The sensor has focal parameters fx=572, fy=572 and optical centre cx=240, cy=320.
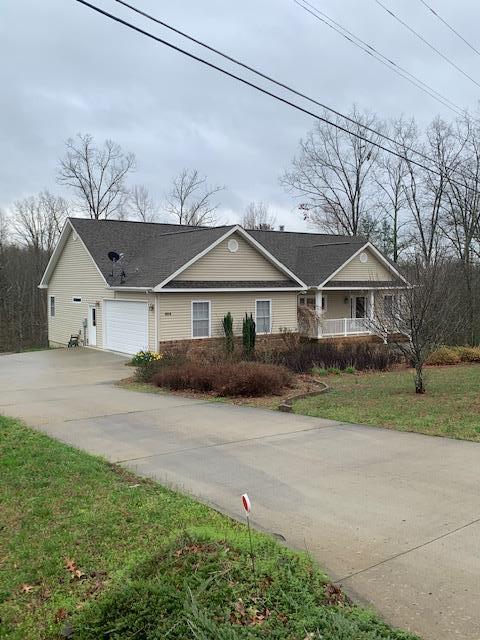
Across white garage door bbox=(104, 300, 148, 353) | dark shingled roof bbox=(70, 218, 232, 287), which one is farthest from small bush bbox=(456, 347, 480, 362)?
white garage door bbox=(104, 300, 148, 353)

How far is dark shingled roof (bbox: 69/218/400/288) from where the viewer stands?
Answer: 2262 centimetres

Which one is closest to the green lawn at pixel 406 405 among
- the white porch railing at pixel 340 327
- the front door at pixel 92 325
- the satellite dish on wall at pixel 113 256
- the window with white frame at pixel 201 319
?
the window with white frame at pixel 201 319

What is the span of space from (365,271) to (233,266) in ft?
29.8

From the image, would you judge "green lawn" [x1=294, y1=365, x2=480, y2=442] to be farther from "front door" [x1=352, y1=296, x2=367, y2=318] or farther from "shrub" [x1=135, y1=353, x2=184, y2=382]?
"front door" [x1=352, y1=296, x2=367, y2=318]

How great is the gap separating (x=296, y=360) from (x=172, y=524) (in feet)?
46.1

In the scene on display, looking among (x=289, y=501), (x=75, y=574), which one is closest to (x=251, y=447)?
(x=289, y=501)

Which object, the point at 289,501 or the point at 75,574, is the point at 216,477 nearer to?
the point at 289,501

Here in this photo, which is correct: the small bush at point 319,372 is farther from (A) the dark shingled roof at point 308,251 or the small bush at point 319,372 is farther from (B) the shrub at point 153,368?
(A) the dark shingled roof at point 308,251

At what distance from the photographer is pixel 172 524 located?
509 cm

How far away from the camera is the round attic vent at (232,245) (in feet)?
77.4

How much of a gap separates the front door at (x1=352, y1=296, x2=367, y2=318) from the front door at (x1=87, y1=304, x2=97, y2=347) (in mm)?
13480

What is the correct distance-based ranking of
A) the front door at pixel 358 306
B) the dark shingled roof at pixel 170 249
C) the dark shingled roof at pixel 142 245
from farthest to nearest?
the front door at pixel 358 306 → the dark shingled roof at pixel 170 249 → the dark shingled roof at pixel 142 245

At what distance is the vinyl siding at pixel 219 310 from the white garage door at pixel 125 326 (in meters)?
0.83

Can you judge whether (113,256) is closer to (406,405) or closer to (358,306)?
(358,306)
